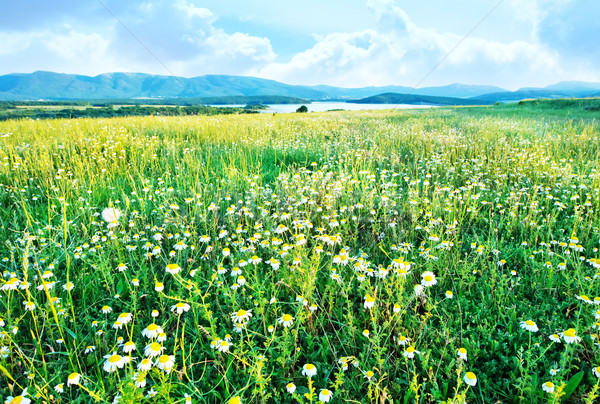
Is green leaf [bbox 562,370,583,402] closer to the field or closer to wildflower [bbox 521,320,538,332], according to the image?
the field

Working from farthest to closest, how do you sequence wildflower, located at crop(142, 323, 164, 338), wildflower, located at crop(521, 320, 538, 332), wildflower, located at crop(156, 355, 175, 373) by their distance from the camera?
wildflower, located at crop(521, 320, 538, 332), wildflower, located at crop(142, 323, 164, 338), wildflower, located at crop(156, 355, 175, 373)

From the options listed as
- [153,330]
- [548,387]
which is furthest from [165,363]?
[548,387]

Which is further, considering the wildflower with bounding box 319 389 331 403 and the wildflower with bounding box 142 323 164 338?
the wildflower with bounding box 142 323 164 338

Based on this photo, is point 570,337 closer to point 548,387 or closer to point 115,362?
point 548,387

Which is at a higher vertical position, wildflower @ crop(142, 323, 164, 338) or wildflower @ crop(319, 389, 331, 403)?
wildflower @ crop(142, 323, 164, 338)

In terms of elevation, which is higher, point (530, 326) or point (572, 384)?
point (530, 326)

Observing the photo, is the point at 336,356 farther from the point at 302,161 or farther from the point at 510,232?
the point at 302,161

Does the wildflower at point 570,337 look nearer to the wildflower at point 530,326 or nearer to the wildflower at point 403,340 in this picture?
the wildflower at point 530,326

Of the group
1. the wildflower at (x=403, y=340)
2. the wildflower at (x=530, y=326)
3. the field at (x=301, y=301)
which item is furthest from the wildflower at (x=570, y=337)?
the wildflower at (x=403, y=340)

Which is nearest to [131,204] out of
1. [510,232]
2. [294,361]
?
[294,361]

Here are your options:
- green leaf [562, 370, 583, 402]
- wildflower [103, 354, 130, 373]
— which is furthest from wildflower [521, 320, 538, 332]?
wildflower [103, 354, 130, 373]

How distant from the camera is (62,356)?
2.06m

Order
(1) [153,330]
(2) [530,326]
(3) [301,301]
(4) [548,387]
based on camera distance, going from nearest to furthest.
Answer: (4) [548,387] < (1) [153,330] < (2) [530,326] < (3) [301,301]

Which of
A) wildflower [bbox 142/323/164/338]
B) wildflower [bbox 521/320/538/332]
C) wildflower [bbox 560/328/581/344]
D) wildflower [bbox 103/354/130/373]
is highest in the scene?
wildflower [bbox 142/323/164/338]
